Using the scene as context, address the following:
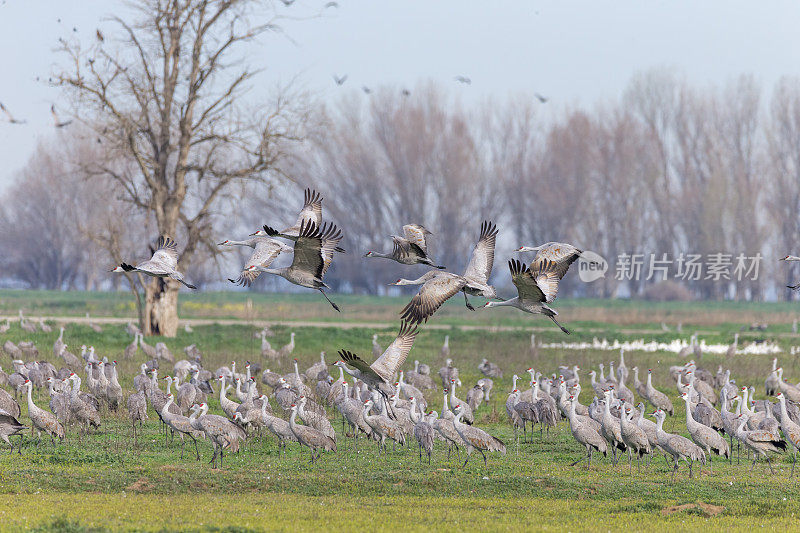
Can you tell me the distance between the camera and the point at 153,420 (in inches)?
855

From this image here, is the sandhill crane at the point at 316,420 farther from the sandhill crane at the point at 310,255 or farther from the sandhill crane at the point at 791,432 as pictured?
the sandhill crane at the point at 791,432

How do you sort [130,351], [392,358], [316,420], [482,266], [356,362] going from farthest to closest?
[130,351] → [316,420] → [392,358] → [482,266] → [356,362]

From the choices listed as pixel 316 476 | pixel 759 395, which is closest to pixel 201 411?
pixel 316 476

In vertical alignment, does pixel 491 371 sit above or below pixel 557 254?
below

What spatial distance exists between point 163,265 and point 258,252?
5.62ft

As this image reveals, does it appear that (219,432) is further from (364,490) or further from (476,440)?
(476,440)

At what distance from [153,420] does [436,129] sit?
176 feet

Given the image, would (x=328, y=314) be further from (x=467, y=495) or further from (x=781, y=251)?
(x=467, y=495)

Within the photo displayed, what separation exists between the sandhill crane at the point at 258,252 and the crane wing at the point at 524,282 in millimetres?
3766

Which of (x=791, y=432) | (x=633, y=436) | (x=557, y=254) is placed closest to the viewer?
(x=557, y=254)

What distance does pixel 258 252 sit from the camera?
15.5 m

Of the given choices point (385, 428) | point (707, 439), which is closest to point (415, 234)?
point (385, 428)

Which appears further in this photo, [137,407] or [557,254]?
[137,407]

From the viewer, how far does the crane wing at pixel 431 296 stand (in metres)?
11.4
